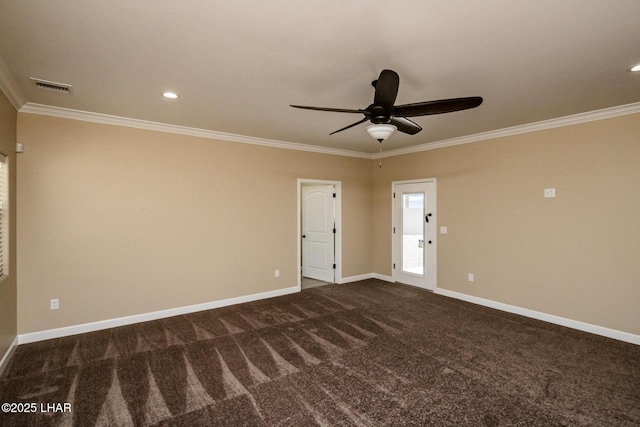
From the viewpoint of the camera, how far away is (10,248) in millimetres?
3197

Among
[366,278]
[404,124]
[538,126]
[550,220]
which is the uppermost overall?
[538,126]

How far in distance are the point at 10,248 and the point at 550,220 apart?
21.2 ft

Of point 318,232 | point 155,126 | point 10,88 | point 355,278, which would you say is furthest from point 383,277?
point 10,88

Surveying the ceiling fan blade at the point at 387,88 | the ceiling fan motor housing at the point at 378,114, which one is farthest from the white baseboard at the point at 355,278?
the ceiling fan blade at the point at 387,88

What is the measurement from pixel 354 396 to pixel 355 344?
95 cm

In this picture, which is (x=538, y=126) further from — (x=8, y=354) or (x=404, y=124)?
(x=8, y=354)

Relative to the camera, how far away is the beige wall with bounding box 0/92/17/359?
2.86 meters

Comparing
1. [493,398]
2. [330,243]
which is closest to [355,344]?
[493,398]

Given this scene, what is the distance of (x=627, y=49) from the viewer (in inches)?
86.4

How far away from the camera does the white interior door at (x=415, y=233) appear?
5.48 metres

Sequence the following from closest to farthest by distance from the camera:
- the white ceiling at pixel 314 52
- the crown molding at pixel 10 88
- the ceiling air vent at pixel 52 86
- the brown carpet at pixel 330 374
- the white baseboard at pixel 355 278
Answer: the white ceiling at pixel 314 52, the brown carpet at pixel 330 374, the crown molding at pixel 10 88, the ceiling air vent at pixel 52 86, the white baseboard at pixel 355 278

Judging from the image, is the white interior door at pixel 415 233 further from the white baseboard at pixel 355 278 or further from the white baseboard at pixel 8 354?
the white baseboard at pixel 8 354

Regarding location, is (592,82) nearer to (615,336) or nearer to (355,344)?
(615,336)

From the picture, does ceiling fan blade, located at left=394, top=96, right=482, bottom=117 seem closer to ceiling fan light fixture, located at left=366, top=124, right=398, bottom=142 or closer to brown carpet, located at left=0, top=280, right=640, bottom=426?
ceiling fan light fixture, located at left=366, top=124, right=398, bottom=142
